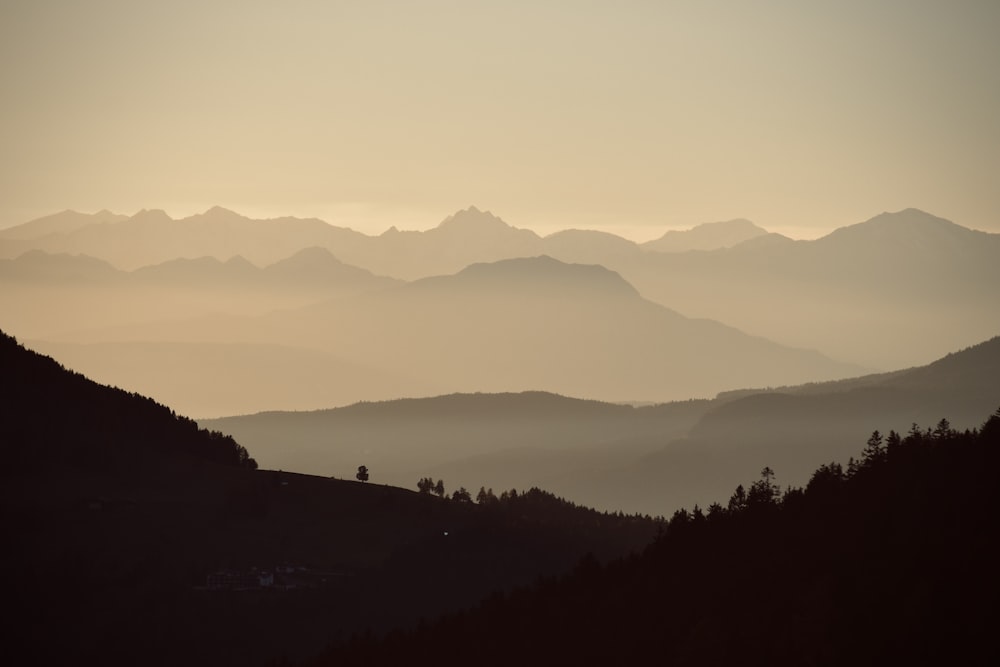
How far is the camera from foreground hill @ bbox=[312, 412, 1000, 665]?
144 metres

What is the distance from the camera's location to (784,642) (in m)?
152

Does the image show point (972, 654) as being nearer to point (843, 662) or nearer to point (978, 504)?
point (843, 662)

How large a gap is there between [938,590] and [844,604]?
32.5ft

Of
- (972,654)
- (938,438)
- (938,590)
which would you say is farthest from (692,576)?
(972,654)

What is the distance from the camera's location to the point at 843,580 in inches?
6166

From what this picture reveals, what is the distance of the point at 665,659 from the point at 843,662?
3506 cm

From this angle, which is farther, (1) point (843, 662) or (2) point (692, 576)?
(2) point (692, 576)

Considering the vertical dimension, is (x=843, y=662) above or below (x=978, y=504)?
below

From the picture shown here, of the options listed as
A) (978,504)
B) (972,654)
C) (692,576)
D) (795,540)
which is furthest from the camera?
(692,576)

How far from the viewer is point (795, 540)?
572ft

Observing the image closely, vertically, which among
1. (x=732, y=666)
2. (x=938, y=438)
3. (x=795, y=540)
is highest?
(x=938, y=438)

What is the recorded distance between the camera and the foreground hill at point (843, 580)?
144 metres

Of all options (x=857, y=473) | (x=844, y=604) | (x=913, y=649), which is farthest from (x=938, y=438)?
(x=913, y=649)

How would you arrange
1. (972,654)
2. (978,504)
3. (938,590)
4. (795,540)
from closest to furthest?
(972,654)
(938,590)
(978,504)
(795,540)
